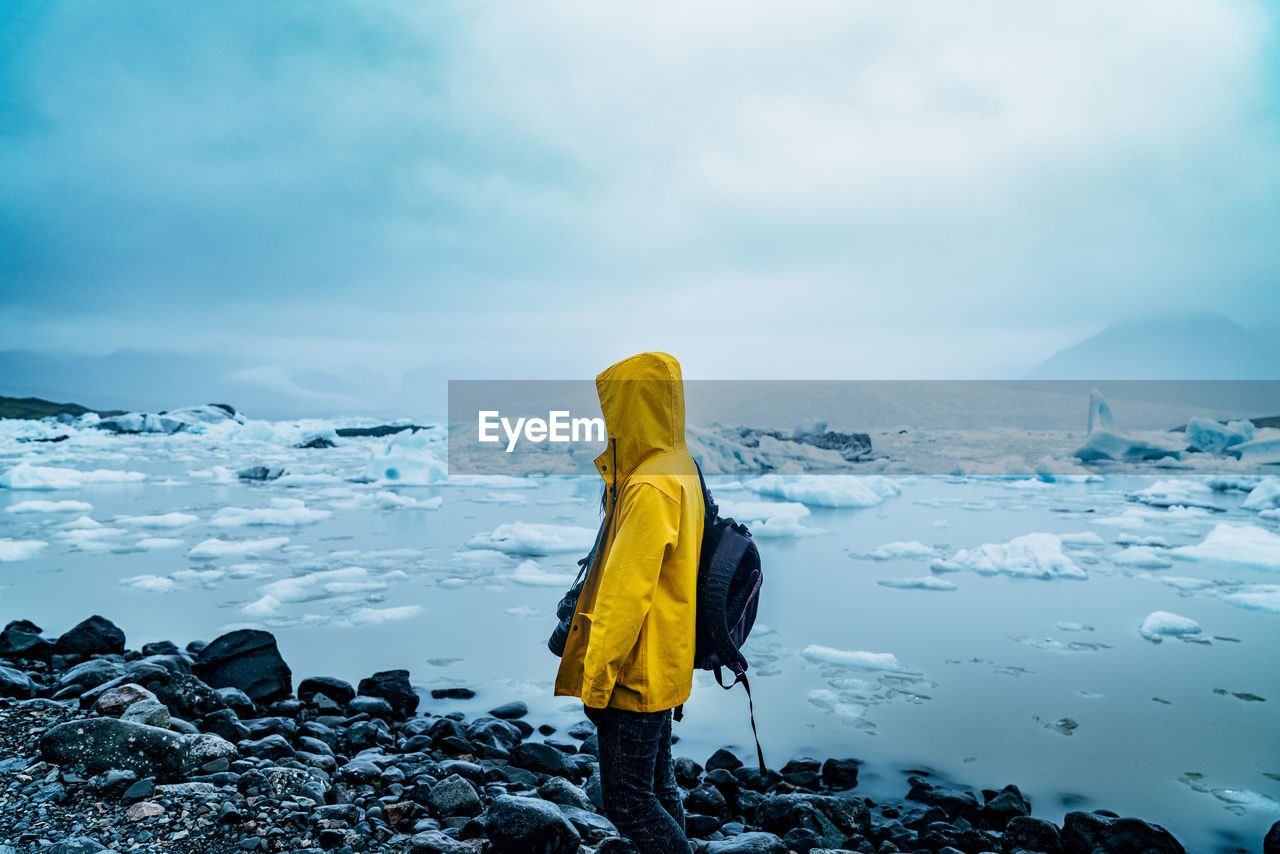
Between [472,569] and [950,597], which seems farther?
[472,569]

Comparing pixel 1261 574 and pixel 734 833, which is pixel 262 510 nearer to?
pixel 734 833

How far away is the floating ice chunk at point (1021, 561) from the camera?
704 centimetres

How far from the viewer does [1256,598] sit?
19.8 feet

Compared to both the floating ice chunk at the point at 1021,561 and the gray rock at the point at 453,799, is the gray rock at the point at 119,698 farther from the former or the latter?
the floating ice chunk at the point at 1021,561

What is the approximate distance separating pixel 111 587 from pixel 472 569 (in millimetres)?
2998

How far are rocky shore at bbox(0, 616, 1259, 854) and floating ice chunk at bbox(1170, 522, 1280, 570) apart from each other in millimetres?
6103

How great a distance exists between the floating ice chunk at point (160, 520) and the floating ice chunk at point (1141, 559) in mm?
10933

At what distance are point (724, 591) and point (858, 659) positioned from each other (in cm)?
A: 309

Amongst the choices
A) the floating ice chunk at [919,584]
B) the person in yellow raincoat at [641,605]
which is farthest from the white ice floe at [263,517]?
the person in yellow raincoat at [641,605]

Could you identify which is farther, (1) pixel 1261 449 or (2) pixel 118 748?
(1) pixel 1261 449

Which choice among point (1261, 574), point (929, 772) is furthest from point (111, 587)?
point (1261, 574)

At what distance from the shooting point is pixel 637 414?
2.05 metres

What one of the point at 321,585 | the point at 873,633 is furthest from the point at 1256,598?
the point at 321,585

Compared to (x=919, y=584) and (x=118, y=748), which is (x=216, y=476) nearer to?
(x=919, y=584)
